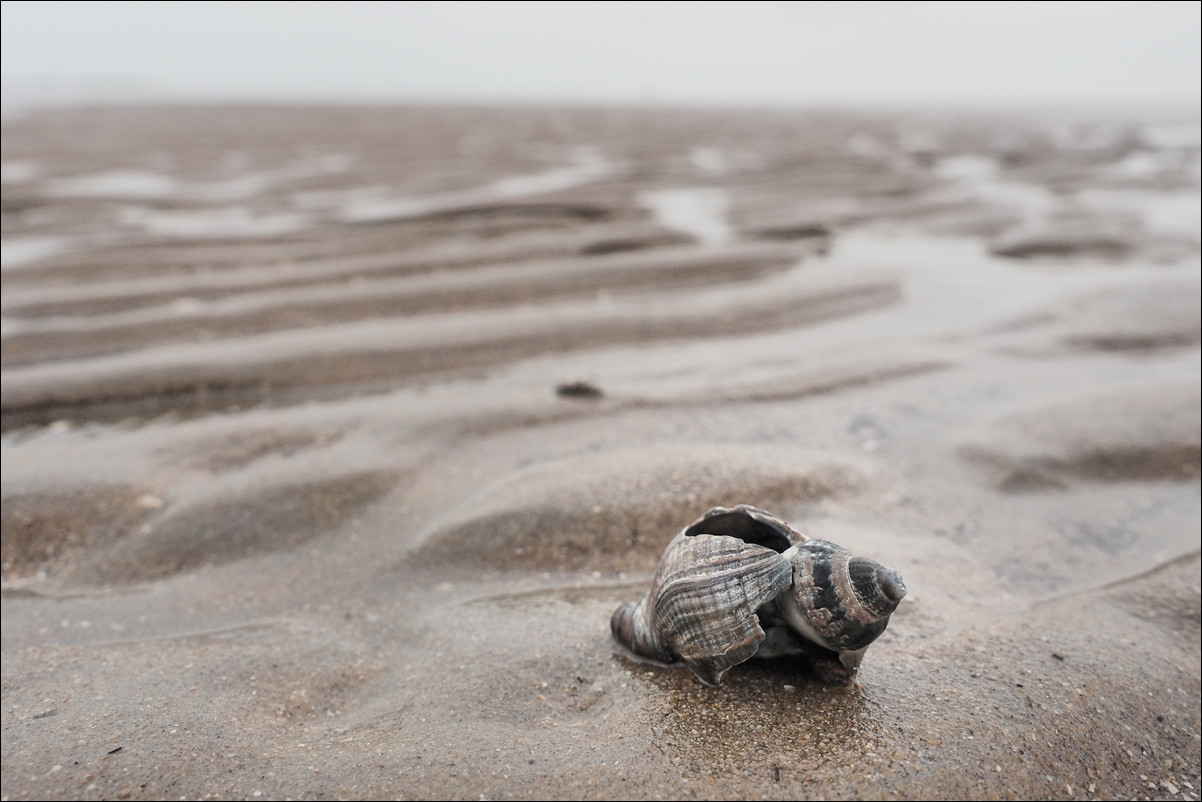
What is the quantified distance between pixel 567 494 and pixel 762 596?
1.55 metres

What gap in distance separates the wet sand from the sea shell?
0.18 metres

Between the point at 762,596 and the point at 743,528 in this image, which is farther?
the point at 743,528

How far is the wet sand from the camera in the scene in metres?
Answer: 2.04

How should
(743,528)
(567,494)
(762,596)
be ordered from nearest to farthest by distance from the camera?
(762,596) → (743,528) → (567,494)

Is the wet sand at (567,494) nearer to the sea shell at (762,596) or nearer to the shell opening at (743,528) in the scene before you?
the sea shell at (762,596)

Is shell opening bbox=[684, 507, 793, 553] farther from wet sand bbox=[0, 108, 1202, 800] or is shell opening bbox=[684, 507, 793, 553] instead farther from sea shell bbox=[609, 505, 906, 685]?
wet sand bbox=[0, 108, 1202, 800]

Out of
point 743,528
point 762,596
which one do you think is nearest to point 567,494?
point 743,528

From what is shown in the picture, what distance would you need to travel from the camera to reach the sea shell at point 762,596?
72.7 inches

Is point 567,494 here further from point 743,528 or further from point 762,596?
point 762,596

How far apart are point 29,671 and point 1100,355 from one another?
5959 mm

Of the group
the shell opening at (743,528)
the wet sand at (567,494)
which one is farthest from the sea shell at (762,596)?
the wet sand at (567,494)

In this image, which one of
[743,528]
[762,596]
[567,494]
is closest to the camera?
[762,596]

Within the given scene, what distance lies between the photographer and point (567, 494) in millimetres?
3316

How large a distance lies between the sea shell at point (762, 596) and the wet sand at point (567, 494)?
0.18m
